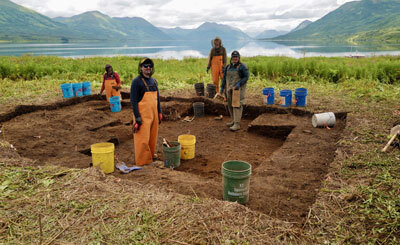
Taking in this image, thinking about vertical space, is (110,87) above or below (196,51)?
below

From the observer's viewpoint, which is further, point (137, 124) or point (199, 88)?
point (199, 88)

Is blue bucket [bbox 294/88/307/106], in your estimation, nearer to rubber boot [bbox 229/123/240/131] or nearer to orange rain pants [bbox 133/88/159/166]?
rubber boot [bbox 229/123/240/131]

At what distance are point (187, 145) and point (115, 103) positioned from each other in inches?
178

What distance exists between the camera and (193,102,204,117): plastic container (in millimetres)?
9174

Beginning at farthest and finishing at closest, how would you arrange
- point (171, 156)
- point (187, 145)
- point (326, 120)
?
point (326, 120)
point (187, 145)
point (171, 156)

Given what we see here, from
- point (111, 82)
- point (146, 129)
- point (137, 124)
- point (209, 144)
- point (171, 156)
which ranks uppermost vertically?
point (111, 82)

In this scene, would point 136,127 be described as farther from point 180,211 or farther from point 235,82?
point 235,82

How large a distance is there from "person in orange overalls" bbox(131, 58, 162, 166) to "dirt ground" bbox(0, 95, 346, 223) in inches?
16.7

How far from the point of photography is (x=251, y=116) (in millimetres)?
8828

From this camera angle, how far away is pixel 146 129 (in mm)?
5078

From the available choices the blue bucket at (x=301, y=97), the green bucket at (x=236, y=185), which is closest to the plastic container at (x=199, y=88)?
the blue bucket at (x=301, y=97)

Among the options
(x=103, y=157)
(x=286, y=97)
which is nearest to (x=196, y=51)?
(x=286, y=97)

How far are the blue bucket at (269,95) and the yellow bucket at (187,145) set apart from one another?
368 cm

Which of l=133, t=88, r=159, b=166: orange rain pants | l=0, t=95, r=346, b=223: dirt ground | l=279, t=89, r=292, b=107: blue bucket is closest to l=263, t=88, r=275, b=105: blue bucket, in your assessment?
l=0, t=95, r=346, b=223: dirt ground
